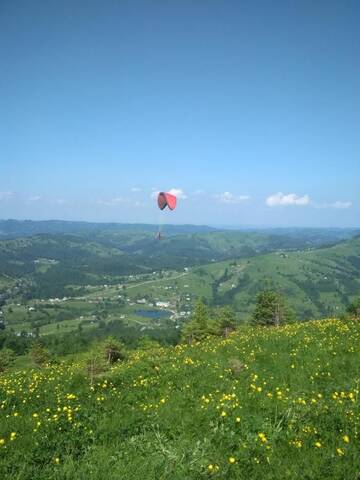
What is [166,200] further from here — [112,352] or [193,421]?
[193,421]

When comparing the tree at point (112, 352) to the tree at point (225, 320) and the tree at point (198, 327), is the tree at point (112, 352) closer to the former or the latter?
the tree at point (198, 327)

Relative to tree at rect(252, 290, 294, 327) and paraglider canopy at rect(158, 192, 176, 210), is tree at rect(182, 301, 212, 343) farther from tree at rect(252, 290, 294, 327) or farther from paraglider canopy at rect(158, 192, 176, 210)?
paraglider canopy at rect(158, 192, 176, 210)

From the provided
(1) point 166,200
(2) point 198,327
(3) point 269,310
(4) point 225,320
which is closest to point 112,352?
(1) point 166,200

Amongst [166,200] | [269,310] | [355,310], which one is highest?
[166,200]

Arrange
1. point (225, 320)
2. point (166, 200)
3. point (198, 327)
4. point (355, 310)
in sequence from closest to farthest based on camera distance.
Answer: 1. point (166, 200)
2. point (355, 310)
3. point (225, 320)
4. point (198, 327)

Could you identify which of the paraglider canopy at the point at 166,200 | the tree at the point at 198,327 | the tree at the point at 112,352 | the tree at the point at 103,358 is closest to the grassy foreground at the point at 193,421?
the tree at the point at 103,358

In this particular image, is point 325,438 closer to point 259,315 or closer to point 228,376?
point 228,376
